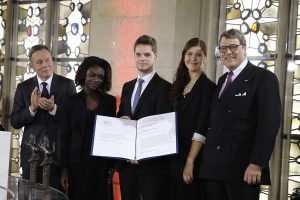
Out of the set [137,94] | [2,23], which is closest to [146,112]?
[137,94]

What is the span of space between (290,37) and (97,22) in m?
2.11

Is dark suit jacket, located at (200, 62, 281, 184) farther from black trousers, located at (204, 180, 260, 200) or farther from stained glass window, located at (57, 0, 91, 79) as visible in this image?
stained glass window, located at (57, 0, 91, 79)

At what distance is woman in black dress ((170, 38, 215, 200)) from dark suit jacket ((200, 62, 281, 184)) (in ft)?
0.48

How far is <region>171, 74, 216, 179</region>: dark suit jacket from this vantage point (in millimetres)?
3146

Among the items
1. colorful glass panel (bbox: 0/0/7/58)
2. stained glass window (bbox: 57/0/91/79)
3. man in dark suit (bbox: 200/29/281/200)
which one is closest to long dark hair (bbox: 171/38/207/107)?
man in dark suit (bbox: 200/29/281/200)

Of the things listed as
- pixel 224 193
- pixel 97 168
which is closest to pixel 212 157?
pixel 224 193

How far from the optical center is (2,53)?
23.4 feet

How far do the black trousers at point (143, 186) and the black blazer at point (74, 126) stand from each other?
402mm

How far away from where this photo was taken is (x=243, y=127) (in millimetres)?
2840

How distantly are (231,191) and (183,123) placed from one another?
21.1 inches

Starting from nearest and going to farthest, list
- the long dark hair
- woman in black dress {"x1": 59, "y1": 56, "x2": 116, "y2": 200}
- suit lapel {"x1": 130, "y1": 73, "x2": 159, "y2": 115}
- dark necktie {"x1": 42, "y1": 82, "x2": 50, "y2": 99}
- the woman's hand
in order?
the woman's hand, the long dark hair, suit lapel {"x1": 130, "y1": 73, "x2": 159, "y2": 115}, woman in black dress {"x1": 59, "y1": 56, "x2": 116, "y2": 200}, dark necktie {"x1": 42, "y1": 82, "x2": 50, "y2": 99}

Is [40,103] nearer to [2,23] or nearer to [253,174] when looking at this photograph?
[253,174]

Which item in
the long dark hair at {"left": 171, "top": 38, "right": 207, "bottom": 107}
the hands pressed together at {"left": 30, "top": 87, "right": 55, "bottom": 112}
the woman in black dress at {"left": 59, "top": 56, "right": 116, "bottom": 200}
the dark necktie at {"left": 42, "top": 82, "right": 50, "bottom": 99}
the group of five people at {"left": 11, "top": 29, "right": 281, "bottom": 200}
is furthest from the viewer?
the dark necktie at {"left": 42, "top": 82, "right": 50, "bottom": 99}

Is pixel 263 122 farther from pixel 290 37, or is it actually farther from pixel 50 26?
pixel 50 26
